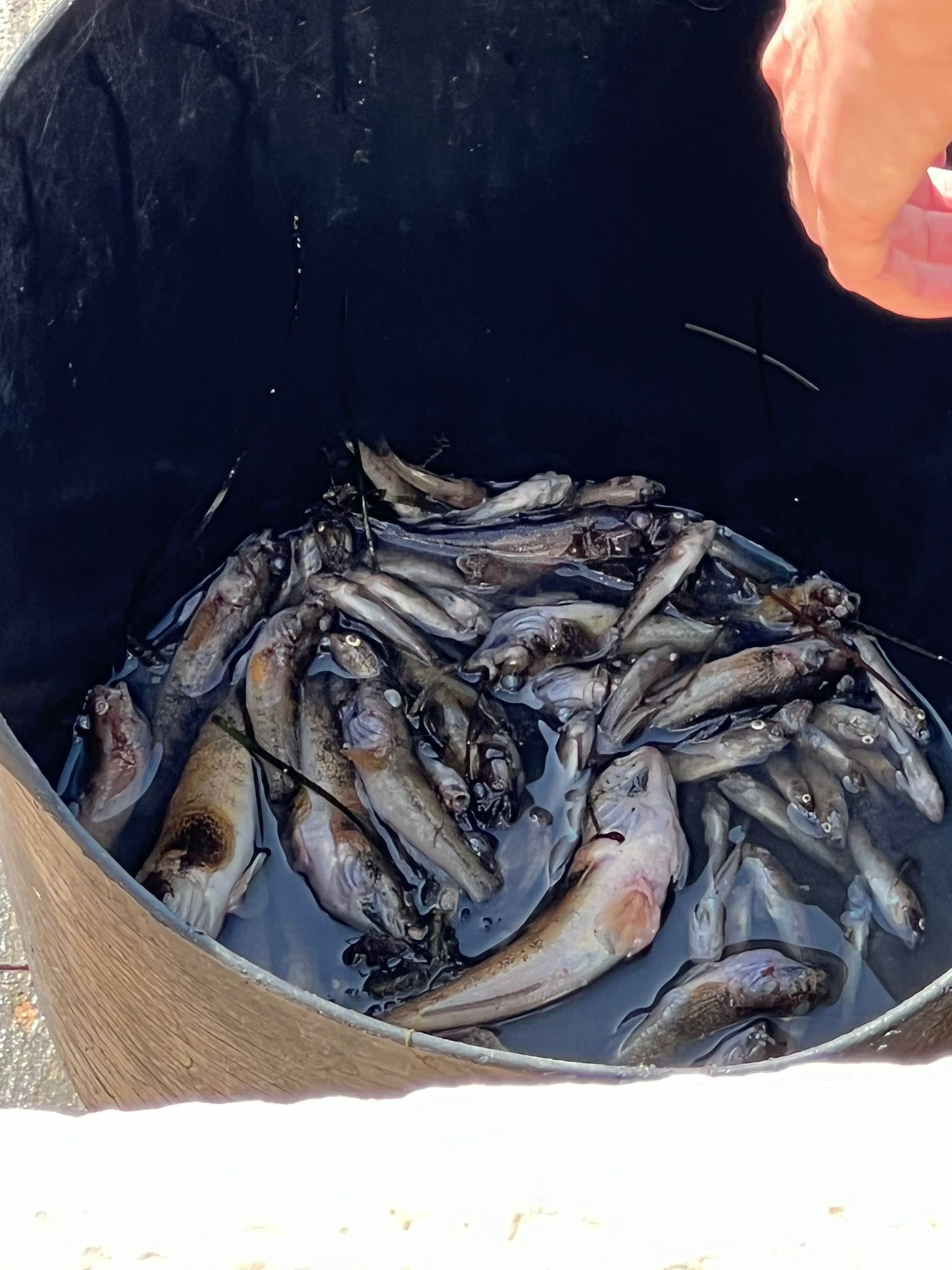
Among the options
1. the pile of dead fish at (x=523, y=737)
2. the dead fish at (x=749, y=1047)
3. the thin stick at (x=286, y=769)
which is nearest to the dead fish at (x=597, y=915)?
the pile of dead fish at (x=523, y=737)

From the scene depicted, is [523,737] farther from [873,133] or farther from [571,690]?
[873,133]

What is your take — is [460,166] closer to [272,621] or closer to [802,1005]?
[272,621]

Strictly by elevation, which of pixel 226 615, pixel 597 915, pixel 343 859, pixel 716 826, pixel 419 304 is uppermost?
pixel 419 304

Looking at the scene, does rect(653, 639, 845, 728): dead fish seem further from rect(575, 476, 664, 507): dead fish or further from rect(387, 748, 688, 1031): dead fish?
rect(575, 476, 664, 507): dead fish

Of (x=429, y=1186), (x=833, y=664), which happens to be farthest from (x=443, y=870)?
(x=429, y=1186)

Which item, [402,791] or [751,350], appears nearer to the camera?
[402,791]

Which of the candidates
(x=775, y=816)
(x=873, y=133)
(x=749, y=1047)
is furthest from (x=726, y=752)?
(x=873, y=133)
